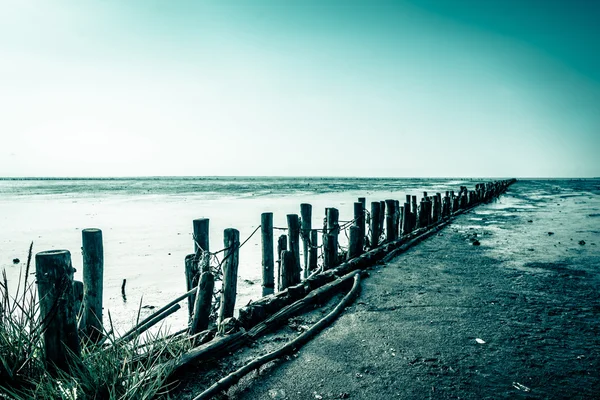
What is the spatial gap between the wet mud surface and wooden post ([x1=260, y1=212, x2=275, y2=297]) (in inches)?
50.1

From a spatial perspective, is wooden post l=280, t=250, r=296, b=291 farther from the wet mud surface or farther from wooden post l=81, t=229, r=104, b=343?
wooden post l=81, t=229, r=104, b=343

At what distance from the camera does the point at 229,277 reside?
Result: 4.51 m

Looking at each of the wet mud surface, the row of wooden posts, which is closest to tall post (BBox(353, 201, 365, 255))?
the row of wooden posts

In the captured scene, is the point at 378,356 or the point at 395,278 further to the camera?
the point at 395,278

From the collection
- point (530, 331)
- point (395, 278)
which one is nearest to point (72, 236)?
point (395, 278)

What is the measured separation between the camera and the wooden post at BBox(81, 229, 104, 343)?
364cm

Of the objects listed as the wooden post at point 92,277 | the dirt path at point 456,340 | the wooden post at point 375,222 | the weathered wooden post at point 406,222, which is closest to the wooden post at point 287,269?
the dirt path at point 456,340

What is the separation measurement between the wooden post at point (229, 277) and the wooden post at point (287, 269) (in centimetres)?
100

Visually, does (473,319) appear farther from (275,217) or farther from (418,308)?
(275,217)

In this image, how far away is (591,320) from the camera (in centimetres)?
434

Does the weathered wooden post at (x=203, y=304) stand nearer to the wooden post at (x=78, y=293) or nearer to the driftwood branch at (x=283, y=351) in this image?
the driftwood branch at (x=283, y=351)

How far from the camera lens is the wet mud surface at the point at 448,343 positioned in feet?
9.71

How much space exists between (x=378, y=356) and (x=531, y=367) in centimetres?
141

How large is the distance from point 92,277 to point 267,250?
2.68 m
